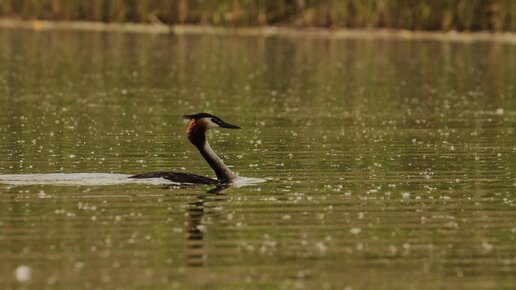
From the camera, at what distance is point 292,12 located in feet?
172

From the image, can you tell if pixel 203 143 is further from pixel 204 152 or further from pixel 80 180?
pixel 80 180

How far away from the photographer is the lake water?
1198cm

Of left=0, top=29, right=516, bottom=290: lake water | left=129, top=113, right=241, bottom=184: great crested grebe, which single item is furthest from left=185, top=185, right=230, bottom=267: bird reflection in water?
left=129, top=113, right=241, bottom=184: great crested grebe

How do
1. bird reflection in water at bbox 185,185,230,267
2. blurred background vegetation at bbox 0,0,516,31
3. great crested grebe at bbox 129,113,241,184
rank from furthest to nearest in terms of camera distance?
blurred background vegetation at bbox 0,0,516,31
great crested grebe at bbox 129,113,241,184
bird reflection in water at bbox 185,185,230,267

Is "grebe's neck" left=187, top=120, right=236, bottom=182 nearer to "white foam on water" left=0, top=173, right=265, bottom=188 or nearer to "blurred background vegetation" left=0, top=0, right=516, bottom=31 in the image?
"white foam on water" left=0, top=173, right=265, bottom=188

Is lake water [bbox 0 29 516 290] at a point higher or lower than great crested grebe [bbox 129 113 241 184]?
lower

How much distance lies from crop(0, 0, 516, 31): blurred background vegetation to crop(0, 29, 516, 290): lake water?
39.1 ft

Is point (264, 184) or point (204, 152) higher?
point (204, 152)

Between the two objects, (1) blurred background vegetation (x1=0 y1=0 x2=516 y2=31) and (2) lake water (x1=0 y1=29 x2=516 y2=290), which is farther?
(1) blurred background vegetation (x1=0 y1=0 x2=516 y2=31)

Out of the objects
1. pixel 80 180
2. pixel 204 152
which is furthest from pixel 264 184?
pixel 80 180

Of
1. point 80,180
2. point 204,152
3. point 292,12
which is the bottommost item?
point 80,180

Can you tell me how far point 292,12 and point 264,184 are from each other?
3575cm

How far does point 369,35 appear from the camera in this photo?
50.2 meters

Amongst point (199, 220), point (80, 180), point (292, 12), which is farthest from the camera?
point (292, 12)
